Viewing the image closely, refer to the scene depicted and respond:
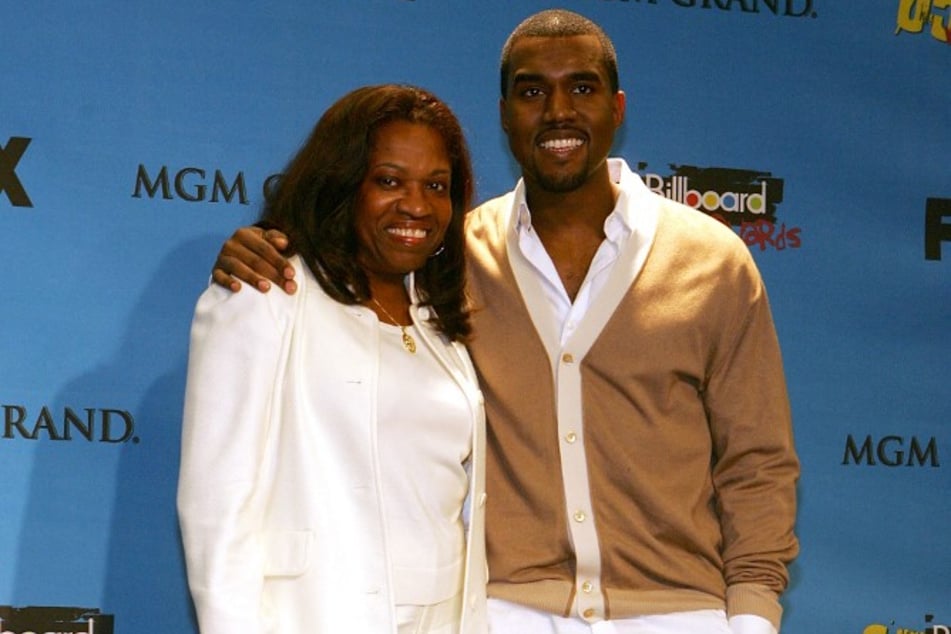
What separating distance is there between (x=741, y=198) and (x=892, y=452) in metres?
0.72

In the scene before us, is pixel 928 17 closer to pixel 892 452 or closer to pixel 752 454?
pixel 892 452

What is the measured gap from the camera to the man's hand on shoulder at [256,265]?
221 centimetres

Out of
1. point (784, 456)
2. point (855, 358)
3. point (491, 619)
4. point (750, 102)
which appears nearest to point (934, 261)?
point (855, 358)

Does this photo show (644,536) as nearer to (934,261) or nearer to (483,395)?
(483,395)

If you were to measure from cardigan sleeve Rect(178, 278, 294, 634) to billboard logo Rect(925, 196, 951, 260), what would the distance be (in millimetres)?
1909

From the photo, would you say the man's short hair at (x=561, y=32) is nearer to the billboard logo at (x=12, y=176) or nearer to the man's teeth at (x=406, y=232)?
the man's teeth at (x=406, y=232)

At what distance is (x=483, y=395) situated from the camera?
8.51 ft

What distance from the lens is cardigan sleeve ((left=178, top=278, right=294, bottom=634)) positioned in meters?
2.08

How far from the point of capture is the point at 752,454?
8.56 ft

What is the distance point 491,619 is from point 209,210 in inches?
45.5

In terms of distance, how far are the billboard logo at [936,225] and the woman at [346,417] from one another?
148 centimetres

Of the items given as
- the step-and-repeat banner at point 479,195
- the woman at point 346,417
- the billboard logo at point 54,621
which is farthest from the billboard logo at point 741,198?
the billboard logo at point 54,621

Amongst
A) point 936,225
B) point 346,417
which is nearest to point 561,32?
point 346,417

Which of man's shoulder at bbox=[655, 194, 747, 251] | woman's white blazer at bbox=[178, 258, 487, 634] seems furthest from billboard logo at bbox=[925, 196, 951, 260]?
woman's white blazer at bbox=[178, 258, 487, 634]
